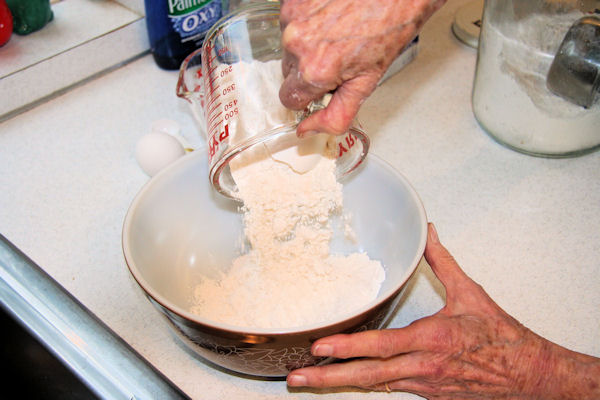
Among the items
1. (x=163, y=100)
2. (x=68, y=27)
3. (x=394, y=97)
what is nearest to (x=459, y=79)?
(x=394, y=97)

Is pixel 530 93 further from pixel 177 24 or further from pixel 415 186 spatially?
pixel 177 24

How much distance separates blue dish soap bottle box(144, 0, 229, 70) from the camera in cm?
114

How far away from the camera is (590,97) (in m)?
0.84

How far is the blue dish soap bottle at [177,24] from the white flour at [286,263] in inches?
20.5

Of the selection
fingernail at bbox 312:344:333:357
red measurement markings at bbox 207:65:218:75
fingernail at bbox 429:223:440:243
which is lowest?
fingernail at bbox 429:223:440:243

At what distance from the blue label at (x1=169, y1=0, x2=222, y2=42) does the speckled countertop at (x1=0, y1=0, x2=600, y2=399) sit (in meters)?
0.11

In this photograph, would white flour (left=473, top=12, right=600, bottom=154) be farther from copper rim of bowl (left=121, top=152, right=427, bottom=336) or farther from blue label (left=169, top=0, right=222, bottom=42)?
blue label (left=169, top=0, right=222, bottom=42)

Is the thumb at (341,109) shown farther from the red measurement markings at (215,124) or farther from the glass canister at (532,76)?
the glass canister at (532,76)

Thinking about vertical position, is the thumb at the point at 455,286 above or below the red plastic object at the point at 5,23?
below

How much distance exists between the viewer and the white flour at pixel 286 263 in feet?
2.43

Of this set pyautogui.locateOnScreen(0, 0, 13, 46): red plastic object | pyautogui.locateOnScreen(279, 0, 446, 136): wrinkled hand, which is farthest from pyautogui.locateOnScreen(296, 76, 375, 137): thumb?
pyautogui.locateOnScreen(0, 0, 13, 46): red plastic object

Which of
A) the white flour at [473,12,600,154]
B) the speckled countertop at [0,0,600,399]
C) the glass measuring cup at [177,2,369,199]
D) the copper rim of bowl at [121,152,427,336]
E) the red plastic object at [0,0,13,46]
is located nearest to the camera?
the copper rim of bowl at [121,152,427,336]

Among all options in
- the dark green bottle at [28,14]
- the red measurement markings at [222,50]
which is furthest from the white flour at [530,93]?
the dark green bottle at [28,14]

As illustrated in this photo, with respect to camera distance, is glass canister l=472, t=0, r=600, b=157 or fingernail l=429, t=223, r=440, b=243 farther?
glass canister l=472, t=0, r=600, b=157
